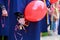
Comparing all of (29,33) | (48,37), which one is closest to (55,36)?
(48,37)

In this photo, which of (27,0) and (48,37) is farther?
(48,37)

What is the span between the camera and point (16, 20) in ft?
5.16

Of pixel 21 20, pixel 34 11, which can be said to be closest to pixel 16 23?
pixel 21 20

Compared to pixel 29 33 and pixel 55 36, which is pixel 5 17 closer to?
pixel 29 33

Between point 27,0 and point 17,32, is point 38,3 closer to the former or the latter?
point 27,0

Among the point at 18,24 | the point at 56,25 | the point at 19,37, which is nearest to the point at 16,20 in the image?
the point at 18,24

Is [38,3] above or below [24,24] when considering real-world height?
above

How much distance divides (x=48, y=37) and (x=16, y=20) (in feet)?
6.90

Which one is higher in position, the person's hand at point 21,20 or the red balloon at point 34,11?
the red balloon at point 34,11

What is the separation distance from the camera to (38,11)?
5.03 ft

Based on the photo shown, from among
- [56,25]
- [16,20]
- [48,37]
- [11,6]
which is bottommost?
[48,37]

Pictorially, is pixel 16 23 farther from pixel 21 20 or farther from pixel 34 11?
pixel 34 11

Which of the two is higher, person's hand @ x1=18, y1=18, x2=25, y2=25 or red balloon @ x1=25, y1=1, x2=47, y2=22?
red balloon @ x1=25, y1=1, x2=47, y2=22

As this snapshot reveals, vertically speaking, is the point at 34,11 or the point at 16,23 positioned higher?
the point at 34,11
